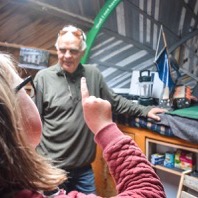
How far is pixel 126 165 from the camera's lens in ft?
1.61

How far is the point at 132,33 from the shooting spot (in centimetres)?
292

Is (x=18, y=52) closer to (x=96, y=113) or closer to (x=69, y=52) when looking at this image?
(x=69, y=52)

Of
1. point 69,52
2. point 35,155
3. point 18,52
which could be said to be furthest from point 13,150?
point 18,52

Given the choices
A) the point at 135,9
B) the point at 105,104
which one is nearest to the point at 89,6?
the point at 135,9

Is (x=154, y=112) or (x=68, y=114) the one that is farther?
(x=154, y=112)

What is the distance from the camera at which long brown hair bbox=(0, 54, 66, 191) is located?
429mm

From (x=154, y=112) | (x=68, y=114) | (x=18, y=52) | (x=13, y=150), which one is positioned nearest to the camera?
(x=13, y=150)

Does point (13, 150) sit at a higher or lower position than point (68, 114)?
higher

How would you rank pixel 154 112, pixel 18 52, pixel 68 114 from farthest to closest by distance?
pixel 18 52 → pixel 154 112 → pixel 68 114

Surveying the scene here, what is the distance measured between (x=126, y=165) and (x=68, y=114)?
1173 mm

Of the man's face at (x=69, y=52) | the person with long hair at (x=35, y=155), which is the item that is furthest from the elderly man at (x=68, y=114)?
the person with long hair at (x=35, y=155)

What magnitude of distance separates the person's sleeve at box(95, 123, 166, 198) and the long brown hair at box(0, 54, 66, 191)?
0.14 meters

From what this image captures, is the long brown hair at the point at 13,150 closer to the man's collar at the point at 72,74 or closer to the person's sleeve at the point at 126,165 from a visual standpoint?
the person's sleeve at the point at 126,165

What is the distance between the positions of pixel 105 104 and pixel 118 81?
100 inches
